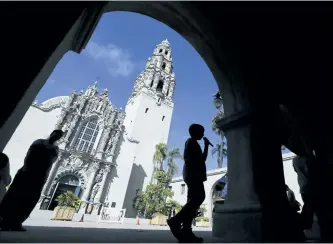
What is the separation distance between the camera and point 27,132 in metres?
20.0

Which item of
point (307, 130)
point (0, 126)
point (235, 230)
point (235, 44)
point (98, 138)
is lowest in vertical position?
point (235, 230)

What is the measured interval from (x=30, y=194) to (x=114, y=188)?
22.5 metres

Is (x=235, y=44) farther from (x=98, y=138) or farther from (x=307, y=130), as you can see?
(x=98, y=138)

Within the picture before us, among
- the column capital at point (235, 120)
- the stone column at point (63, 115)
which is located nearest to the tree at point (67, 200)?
the stone column at point (63, 115)

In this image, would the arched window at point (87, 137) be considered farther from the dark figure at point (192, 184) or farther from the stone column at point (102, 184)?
the dark figure at point (192, 184)

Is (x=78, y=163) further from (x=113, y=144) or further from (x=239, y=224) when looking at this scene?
(x=239, y=224)

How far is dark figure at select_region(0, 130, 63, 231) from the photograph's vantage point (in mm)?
2076

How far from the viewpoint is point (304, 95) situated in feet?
14.5

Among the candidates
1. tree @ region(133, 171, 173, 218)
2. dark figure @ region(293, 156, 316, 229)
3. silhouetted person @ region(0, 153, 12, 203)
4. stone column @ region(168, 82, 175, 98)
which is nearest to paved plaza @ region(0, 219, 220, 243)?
silhouetted person @ region(0, 153, 12, 203)

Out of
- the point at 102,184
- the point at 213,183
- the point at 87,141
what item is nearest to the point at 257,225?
the point at 213,183

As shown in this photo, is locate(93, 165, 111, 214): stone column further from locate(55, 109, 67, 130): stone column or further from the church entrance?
locate(55, 109, 67, 130): stone column

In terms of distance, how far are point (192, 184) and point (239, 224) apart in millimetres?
945

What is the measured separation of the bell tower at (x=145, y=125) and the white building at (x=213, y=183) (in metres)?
4.60

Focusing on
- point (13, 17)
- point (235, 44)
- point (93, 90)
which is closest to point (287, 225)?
point (235, 44)
